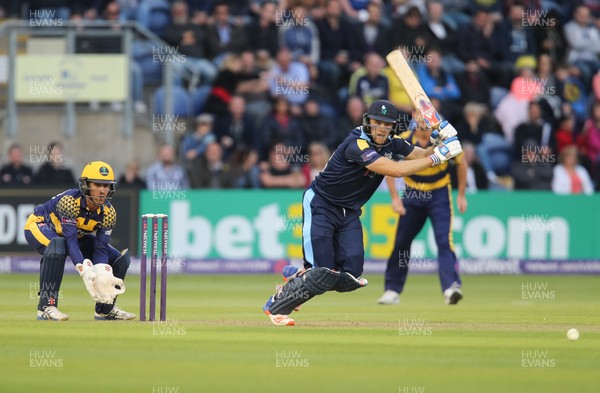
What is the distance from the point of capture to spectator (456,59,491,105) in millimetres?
26281

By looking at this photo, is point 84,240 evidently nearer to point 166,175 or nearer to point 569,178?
point 166,175

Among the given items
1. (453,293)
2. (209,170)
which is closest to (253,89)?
(209,170)

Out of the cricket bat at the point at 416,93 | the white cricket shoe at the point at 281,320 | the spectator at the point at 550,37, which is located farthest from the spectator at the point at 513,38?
the white cricket shoe at the point at 281,320

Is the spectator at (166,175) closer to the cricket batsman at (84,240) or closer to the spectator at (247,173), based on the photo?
the spectator at (247,173)

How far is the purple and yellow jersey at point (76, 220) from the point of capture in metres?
13.4

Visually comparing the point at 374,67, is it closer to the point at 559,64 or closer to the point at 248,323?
the point at 559,64

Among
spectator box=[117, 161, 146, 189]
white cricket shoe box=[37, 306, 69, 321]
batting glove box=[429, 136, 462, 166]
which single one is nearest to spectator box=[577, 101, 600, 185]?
spectator box=[117, 161, 146, 189]

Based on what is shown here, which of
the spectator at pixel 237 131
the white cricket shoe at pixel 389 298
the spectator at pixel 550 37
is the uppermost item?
the spectator at pixel 550 37

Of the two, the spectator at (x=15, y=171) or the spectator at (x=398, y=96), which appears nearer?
the spectator at (x=15, y=171)

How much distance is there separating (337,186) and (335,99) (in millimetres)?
12390

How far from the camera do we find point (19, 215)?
23.1 metres

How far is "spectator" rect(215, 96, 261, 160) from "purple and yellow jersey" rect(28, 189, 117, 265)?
10913 millimetres

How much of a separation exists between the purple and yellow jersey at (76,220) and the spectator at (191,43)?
38.8 ft

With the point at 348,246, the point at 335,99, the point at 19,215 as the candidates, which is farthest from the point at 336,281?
the point at 335,99
